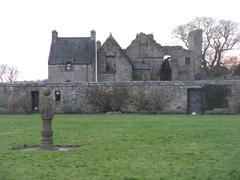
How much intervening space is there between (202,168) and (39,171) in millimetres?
4095

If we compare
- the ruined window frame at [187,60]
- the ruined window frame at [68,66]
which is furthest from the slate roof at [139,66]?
the ruined window frame at [187,60]

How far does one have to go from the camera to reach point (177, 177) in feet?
38.3

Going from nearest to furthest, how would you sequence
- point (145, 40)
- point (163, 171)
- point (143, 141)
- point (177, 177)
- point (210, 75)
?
1. point (177, 177)
2. point (163, 171)
3. point (143, 141)
4. point (145, 40)
5. point (210, 75)

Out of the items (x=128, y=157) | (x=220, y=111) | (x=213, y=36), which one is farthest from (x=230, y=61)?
(x=128, y=157)

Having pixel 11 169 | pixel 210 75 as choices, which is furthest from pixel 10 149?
pixel 210 75

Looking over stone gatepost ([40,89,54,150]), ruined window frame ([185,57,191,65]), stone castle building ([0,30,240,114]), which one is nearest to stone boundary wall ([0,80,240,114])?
stone castle building ([0,30,240,114])

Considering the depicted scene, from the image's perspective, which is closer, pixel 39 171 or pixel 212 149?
pixel 39 171

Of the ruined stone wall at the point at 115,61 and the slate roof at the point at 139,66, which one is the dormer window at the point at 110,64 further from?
the slate roof at the point at 139,66

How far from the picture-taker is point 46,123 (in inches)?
709

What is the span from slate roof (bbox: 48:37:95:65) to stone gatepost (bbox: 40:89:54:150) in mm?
36961

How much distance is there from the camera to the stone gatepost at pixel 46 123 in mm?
17688

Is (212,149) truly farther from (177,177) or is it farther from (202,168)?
(177,177)

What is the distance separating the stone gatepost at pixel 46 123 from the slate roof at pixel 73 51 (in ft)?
121

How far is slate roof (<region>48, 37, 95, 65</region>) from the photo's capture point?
55469mm
